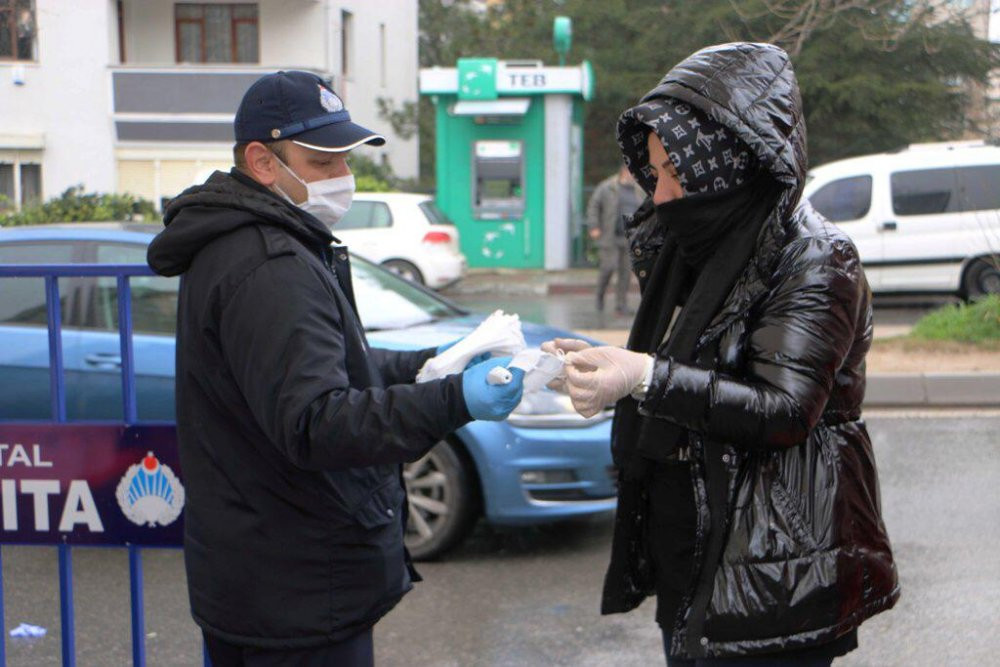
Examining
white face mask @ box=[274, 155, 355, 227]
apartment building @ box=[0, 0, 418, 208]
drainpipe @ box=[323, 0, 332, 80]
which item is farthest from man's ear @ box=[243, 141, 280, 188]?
drainpipe @ box=[323, 0, 332, 80]

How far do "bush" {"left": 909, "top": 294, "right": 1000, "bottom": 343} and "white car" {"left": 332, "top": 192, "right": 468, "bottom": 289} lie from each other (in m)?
7.56

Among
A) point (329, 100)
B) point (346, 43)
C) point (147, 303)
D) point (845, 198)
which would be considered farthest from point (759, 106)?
point (346, 43)

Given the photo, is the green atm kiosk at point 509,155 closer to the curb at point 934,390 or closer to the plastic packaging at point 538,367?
the curb at point 934,390

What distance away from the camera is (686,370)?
221cm

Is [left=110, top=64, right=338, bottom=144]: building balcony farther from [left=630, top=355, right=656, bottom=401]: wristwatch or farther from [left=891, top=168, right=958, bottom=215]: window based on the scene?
[left=630, top=355, right=656, bottom=401]: wristwatch

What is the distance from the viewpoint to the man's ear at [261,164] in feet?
7.69

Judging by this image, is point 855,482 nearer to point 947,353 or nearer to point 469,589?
point 469,589

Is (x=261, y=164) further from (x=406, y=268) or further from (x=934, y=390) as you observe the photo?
(x=406, y=268)

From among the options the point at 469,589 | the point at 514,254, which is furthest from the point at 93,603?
the point at 514,254

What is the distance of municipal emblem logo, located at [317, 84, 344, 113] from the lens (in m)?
2.35

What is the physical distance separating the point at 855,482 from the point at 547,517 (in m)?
3.16

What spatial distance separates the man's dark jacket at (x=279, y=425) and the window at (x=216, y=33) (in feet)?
81.3

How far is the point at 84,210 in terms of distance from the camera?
1578cm

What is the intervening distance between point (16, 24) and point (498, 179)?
1297 cm
